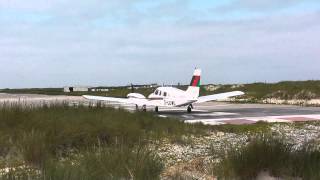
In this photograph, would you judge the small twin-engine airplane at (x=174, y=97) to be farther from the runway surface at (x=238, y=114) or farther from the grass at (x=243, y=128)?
the grass at (x=243, y=128)

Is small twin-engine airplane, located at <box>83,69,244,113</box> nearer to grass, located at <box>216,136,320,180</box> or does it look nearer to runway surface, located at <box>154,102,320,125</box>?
runway surface, located at <box>154,102,320,125</box>

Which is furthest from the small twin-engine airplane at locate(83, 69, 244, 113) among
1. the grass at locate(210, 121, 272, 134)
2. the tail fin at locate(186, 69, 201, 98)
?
the grass at locate(210, 121, 272, 134)

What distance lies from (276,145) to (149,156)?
2.41 metres

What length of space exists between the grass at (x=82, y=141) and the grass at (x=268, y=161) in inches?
51.0

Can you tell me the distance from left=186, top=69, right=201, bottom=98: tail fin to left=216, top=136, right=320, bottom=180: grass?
24552 mm

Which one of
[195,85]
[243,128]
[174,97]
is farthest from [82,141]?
[195,85]

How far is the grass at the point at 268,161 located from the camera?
8828 millimetres

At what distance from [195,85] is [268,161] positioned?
25.5 metres

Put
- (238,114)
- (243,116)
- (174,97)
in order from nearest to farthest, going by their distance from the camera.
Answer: (243,116), (238,114), (174,97)

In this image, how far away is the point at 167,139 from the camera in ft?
56.6

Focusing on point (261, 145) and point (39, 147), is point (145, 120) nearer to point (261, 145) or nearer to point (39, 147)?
point (39, 147)

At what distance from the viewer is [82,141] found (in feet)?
46.4

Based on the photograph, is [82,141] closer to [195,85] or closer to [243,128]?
[243,128]

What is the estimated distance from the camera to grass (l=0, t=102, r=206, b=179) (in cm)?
799
